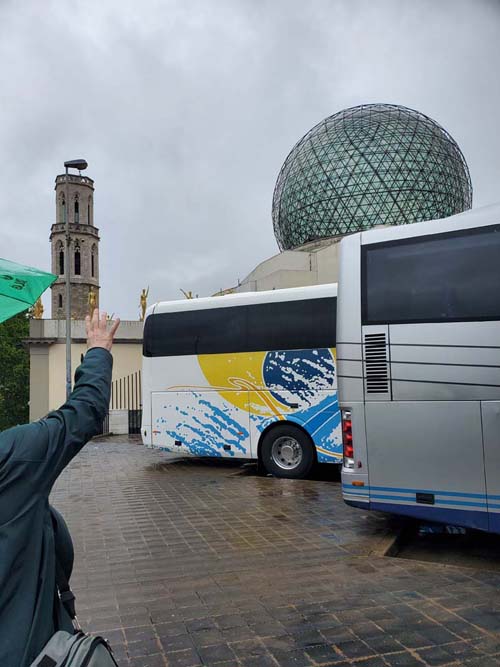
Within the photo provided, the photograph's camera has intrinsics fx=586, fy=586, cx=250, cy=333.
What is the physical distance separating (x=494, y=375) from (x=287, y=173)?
4294 cm

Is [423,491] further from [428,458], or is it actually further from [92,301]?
[92,301]

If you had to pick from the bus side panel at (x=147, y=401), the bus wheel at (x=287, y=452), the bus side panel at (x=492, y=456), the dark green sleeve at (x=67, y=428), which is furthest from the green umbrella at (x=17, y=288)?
the bus side panel at (x=147, y=401)

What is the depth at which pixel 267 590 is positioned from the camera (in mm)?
5129

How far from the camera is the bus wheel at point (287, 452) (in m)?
11.2

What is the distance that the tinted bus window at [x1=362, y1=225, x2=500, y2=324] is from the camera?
5922 millimetres

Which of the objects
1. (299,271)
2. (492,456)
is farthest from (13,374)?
(492,456)

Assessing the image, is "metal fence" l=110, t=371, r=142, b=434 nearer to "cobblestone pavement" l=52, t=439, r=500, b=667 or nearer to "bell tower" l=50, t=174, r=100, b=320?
"cobblestone pavement" l=52, t=439, r=500, b=667

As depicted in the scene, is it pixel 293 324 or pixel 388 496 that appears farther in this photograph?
pixel 293 324

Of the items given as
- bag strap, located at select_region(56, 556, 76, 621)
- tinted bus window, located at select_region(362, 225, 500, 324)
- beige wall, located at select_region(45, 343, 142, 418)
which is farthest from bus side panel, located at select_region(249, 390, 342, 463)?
beige wall, located at select_region(45, 343, 142, 418)

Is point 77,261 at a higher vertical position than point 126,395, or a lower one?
higher

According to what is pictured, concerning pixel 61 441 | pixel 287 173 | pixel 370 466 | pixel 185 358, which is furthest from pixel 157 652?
pixel 287 173

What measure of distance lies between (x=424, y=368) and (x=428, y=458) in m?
0.93

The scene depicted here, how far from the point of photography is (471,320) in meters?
5.90

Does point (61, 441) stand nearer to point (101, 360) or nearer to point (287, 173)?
point (101, 360)
